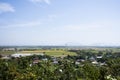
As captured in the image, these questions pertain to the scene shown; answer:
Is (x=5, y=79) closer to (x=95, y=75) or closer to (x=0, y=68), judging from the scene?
(x=0, y=68)

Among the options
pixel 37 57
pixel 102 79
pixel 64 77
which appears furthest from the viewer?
pixel 37 57

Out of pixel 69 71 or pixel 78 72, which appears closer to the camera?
pixel 69 71

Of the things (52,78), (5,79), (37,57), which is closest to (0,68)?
(5,79)

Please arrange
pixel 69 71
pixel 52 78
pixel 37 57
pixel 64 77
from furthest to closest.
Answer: pixel 37 57 → pixel 69 71 → pixel 64 77 → pixel 52 78

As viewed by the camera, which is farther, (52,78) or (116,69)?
(116,69)

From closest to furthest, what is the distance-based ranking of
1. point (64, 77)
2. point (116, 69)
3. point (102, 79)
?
point (102, 79) < point (64, 77) < point (116, 69)

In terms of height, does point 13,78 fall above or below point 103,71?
below

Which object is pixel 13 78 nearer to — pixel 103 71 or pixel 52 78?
pixel 52 78

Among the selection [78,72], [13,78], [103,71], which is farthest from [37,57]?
[103,71]

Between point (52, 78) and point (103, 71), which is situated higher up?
point (103, 71)
